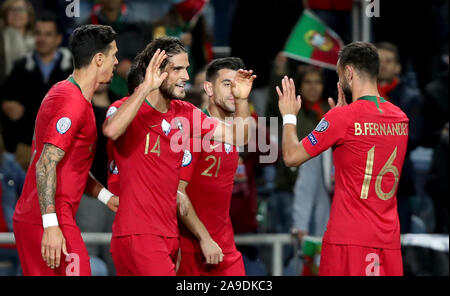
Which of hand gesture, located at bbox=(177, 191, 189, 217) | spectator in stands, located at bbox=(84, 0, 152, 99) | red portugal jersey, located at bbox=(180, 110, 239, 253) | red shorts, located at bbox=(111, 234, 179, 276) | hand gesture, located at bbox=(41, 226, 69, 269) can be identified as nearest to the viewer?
hand gesture, located at bbox=(41, 226, 69, 269)

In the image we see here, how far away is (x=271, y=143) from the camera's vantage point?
8219mm

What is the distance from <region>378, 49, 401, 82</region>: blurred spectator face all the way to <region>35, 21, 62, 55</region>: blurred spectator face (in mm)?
3200

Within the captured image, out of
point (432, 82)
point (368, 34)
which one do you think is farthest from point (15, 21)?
point (432, 82)

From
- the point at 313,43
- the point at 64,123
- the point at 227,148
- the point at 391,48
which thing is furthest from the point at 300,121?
the point at 64,123

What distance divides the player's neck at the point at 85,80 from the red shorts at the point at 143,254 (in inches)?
36.7

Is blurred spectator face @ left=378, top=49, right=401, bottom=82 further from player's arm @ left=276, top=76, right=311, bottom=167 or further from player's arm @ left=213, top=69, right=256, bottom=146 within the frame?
player's arm @ left=213, top=69, right=256, bottom=146

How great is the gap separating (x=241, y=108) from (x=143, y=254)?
3.63 feet

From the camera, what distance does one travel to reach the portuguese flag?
8.74 metres

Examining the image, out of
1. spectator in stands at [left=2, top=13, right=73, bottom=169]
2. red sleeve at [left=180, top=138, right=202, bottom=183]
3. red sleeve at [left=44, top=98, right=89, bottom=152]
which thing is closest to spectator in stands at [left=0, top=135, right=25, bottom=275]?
spectator in stands at [left=2, top=13, right=73, bottom=169]

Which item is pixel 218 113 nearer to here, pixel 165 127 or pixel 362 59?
pixel 165 127

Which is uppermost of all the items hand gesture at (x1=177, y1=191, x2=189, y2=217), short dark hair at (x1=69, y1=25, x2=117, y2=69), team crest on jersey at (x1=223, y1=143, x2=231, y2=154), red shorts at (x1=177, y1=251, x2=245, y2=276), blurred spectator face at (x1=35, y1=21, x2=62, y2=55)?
blurred spectator face at (x1=35, y1=21, x2=62, y2=55)

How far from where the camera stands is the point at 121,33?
27.5ft

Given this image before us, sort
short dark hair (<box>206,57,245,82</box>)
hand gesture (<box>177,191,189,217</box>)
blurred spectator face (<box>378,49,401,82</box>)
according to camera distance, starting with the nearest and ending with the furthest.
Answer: hand gesture (<box>177,191,189,217</box>), short dark hair (<box>206,57,245,82</box>), blurred spectator face (<box>378,49,401,82</box>)
